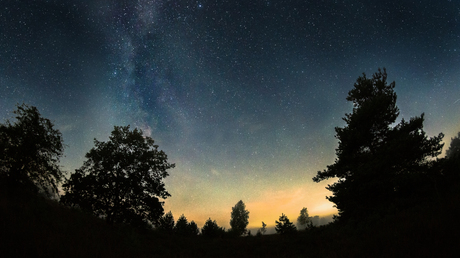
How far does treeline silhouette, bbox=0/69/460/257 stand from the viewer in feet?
23.7

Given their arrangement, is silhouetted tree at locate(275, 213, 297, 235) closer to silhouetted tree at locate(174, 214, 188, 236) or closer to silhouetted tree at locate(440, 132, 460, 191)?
silhouetted tree at locate(440, 132, 460, 191)

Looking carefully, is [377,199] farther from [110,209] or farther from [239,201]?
[239,201]

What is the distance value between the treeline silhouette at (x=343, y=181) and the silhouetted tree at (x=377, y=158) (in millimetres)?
60

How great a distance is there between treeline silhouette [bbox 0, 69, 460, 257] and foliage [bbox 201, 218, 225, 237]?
353 inches

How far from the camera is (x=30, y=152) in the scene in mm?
13188

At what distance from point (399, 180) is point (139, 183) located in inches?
769

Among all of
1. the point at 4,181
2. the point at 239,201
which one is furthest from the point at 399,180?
the point at 239,201

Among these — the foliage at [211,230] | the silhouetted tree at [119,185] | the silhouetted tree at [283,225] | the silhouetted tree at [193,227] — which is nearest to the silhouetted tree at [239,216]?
the silhouetted tree at [193,227]

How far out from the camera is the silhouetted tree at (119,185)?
48.6 ft

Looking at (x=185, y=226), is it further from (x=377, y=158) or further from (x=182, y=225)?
(x=377, y=158)

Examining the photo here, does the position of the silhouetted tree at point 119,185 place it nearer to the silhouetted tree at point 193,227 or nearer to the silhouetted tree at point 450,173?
the silhouetted tree at point 193,227

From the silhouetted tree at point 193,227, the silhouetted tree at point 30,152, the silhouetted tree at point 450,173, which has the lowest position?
the silhouetted tree at point 193,227

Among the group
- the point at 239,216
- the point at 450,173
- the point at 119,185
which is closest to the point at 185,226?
the point at 119,185

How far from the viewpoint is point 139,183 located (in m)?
16.1
